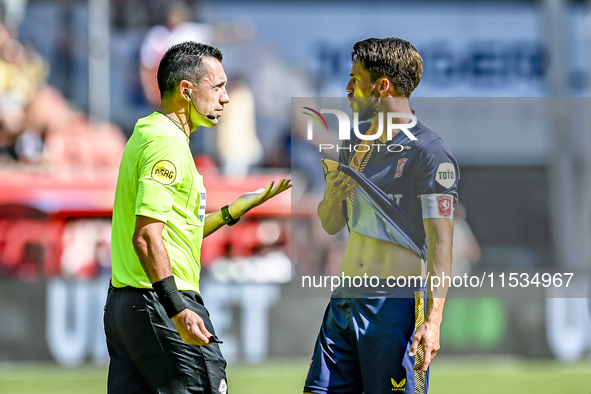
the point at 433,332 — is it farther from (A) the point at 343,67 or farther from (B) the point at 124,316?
(A) the point at 343,67

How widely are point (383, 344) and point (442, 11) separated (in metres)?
13.4

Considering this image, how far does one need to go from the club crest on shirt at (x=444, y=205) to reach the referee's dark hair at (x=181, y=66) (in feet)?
3.84

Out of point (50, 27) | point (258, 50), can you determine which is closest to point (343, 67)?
point (258, 50)

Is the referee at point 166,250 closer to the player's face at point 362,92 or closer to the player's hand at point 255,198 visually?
the player's hand at point 255,198

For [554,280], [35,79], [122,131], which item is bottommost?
[554,280]

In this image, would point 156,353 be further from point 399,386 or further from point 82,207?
point 82,207

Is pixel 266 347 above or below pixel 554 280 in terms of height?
below

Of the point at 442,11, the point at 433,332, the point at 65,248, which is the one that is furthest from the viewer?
the point at 442,11

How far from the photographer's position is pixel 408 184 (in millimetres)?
3406

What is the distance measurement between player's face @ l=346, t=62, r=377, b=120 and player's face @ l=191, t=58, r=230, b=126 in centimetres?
57

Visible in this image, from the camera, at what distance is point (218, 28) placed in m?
14.7

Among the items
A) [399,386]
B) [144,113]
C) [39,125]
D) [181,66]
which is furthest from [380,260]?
[144,113]

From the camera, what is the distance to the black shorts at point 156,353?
3207mm

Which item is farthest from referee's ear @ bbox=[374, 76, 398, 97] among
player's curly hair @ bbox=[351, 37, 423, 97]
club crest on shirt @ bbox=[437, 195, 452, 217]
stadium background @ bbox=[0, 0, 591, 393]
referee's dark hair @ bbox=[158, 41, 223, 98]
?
stadium background @ bbox=[0, 0, 591, 393]
